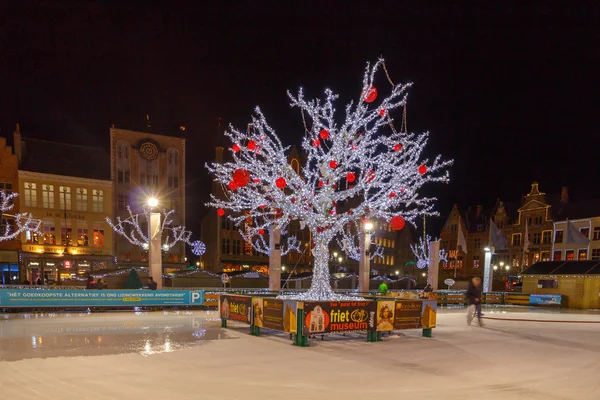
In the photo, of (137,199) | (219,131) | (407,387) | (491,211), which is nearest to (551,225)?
(491,211)

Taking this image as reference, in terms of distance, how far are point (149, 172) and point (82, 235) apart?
8051mm

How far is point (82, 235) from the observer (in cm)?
4116

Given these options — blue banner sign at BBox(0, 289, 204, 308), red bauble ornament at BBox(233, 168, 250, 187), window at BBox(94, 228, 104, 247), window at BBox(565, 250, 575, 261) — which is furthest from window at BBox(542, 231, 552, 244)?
red bauble ornament at BBox(233, 168, 250, 187)

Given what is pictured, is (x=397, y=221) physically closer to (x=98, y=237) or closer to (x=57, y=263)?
(x=98, y=237)

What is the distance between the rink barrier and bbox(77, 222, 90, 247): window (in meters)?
30.9

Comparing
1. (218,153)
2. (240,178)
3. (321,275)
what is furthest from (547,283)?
(218,153)

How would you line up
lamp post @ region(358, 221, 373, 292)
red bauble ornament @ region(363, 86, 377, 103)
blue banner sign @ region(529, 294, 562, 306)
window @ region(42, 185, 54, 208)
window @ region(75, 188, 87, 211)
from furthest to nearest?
window @ region(75, 188, 87, 211) < window @ region(42, 185, 54, 208) < blue banner sign @ region(529, 294, 562, 306) < lamp post @ region(358, 221, 373, 292) < red bauble ornament @ region(363, 86, 377, 103)

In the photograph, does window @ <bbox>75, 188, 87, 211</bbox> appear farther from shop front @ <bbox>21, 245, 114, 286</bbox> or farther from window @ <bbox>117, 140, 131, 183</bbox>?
shop front @ <bbox>21, 245, 114, 286</bbox>

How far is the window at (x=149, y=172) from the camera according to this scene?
44062 millimetres

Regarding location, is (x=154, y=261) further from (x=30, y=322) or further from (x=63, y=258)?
(x=63, y=258)

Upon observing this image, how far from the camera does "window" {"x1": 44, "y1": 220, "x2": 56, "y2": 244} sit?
3945cm

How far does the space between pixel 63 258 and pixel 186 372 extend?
1414 inches

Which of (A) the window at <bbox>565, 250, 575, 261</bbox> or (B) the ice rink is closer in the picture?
(B) the ice rink

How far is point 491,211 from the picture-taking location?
223 ft
